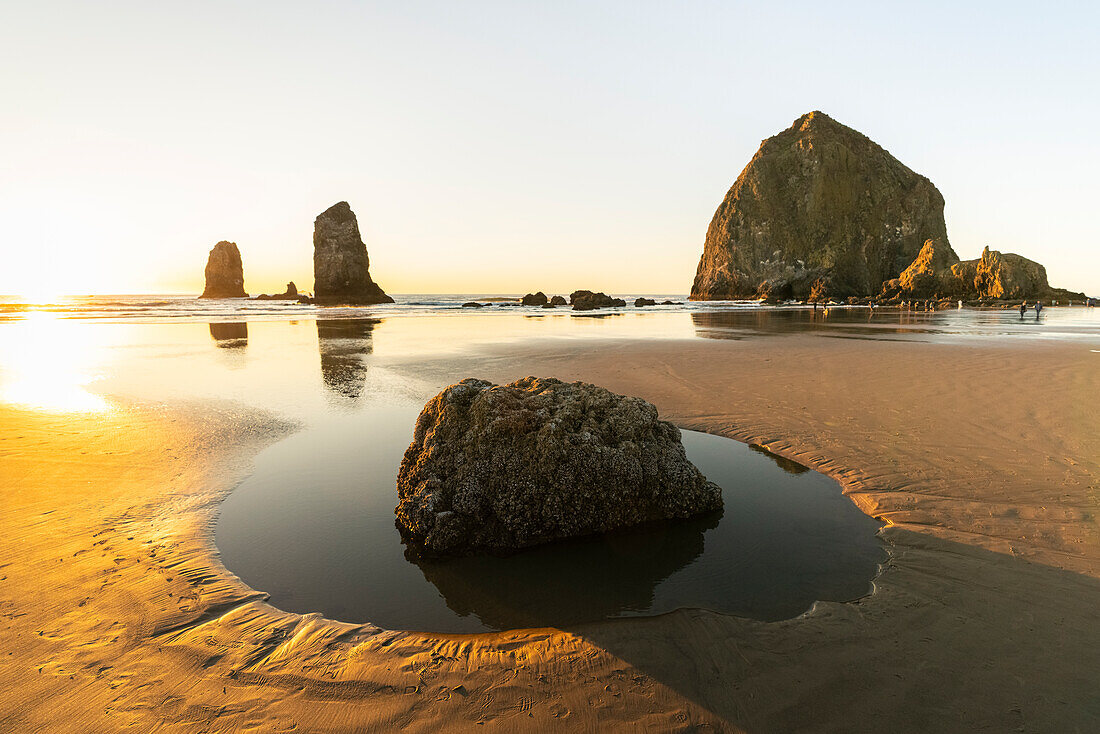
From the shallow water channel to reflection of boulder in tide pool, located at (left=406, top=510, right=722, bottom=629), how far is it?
1 cm

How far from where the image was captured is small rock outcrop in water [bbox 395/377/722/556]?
470cm

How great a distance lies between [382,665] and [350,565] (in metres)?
1.36

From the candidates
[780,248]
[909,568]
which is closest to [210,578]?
[909,568]

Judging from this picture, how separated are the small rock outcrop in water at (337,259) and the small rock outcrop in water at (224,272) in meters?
42.6

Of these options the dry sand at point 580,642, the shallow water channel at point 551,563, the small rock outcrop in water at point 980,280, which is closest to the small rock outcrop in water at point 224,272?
the dry sand at point 580,642

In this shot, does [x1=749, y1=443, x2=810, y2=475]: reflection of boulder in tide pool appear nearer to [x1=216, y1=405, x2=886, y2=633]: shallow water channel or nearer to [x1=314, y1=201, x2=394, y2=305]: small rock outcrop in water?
[x1=216, y1=405, x2=886, y2=633]: shallow water channel

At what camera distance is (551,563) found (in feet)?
14.2

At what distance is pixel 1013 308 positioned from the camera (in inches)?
2175

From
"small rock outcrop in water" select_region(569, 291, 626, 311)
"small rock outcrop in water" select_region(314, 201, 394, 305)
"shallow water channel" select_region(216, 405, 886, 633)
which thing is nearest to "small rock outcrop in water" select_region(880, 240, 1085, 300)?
"small rock outcrop in water" select_region(569, 291, 626, 311)

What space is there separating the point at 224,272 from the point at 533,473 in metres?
128

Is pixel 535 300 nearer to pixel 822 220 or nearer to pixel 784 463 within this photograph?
A: pixel 784 463

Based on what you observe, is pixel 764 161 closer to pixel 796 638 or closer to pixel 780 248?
pixel 780 248

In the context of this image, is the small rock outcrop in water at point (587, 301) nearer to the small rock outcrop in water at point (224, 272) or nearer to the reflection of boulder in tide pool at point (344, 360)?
the reflection of boulder in tide pool at point (344, 360)

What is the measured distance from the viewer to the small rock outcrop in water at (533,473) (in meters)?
4.70
